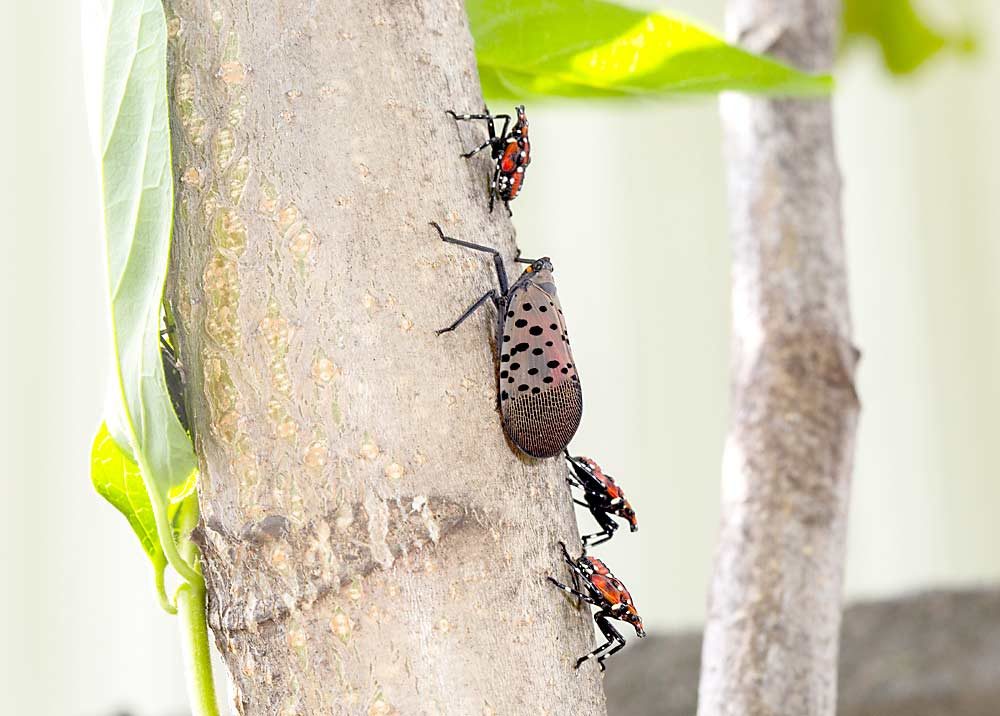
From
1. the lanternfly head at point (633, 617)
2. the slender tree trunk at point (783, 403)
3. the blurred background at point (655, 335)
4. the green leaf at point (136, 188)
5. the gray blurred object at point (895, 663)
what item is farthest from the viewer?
the blurred background at point (655, 335)

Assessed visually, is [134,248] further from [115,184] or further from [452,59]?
[452,59]

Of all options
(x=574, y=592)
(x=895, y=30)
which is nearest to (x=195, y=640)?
(x=574, y=592)

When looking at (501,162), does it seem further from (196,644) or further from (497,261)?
(196,644)

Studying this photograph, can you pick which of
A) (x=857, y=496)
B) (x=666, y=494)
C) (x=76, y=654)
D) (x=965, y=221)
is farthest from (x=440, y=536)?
(x=965, y=221)

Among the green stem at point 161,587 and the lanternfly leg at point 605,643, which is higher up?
the green stem at point 161,587

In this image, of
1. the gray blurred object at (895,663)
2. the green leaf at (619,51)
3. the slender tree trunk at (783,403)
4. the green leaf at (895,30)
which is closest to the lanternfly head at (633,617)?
the slender tree trunk at (783,403)

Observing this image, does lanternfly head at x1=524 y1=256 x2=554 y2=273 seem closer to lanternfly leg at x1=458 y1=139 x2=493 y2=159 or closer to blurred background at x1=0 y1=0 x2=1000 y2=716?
lanternfly leg at x1=458 y1=139 x2=493 y2=159

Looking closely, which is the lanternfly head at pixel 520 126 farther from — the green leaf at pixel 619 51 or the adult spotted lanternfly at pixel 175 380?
the adult spotted lanternfly at pixel 175 380
